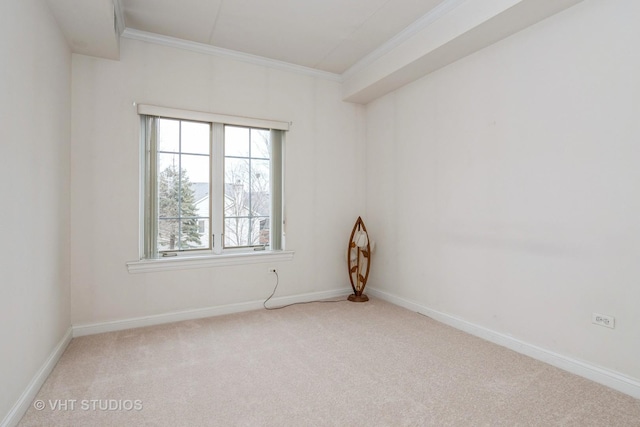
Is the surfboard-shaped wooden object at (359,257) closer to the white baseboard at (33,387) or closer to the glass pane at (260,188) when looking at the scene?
the glass pane at (260,188)

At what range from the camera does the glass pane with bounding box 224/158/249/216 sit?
3.63 meters

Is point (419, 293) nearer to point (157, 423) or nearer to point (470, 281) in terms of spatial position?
point (470, 281)

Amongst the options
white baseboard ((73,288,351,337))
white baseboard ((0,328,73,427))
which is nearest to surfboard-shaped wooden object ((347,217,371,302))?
white baseboard ((73,288,351,337))

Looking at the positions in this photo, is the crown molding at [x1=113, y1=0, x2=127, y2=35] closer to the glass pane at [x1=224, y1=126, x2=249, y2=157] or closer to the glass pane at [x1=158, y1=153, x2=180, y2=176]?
the glass pane at [x1=158, y1=153, x2=180, y2=176]

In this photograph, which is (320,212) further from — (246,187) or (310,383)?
(310,383)

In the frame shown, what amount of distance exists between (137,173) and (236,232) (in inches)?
45.1

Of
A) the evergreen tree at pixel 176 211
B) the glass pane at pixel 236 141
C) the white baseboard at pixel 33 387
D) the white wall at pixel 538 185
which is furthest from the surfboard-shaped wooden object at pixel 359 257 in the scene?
the white baseboard at pixel 33 387

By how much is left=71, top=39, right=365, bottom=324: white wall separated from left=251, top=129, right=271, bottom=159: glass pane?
207mm

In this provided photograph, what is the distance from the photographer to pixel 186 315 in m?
3.33

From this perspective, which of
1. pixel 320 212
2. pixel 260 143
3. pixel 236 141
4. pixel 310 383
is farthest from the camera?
pixel 320 212

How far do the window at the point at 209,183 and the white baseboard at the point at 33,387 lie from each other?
1.00 metres

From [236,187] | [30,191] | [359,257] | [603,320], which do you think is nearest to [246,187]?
[236,187]

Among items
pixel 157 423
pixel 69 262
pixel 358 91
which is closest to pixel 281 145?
pixel 358 91

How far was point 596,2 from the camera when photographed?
2.17 m
